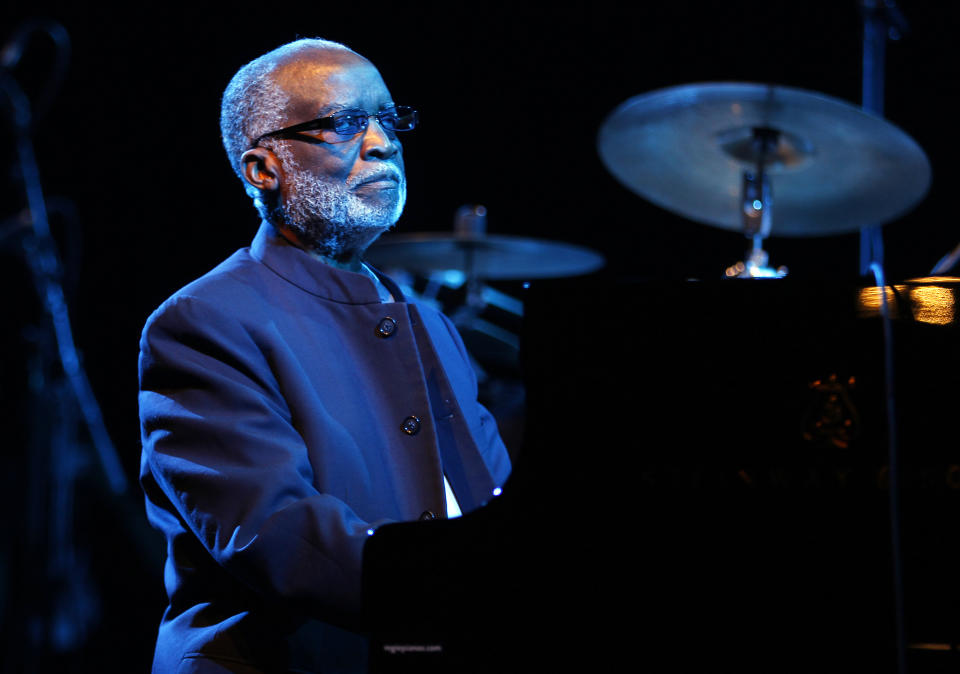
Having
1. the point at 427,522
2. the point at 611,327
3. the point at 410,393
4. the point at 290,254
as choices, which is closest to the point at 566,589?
the point at 427,522

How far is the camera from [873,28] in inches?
123

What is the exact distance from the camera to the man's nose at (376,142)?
5.91 feet

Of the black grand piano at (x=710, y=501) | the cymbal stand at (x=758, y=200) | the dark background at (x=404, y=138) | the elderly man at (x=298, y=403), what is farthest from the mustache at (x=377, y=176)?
the dark background at (x=404, y=138)

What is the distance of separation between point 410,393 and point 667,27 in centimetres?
324

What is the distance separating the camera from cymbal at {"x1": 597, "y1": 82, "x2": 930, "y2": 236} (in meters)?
2.83

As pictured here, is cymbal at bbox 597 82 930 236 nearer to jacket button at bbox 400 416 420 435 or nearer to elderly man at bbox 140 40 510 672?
elderly man at bbox 140 40 510 672

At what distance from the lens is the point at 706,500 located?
3.55 feet

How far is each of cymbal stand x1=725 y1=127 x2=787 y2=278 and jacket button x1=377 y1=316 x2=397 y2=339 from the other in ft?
5.32

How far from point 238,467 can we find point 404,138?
3147mm

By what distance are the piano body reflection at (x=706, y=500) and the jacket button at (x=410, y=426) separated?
492mm

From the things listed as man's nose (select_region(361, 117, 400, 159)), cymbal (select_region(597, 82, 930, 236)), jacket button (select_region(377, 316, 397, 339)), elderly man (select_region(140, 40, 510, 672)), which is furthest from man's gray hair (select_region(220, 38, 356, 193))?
cymbal (select_region(597, 82, 930, 236))

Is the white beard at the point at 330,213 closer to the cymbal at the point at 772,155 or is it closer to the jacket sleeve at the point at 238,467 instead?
the jacket sleeve at the point at 238,467

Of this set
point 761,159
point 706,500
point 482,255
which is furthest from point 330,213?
point 482,255

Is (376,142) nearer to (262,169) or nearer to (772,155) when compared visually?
(262,169)
